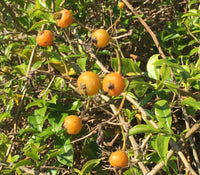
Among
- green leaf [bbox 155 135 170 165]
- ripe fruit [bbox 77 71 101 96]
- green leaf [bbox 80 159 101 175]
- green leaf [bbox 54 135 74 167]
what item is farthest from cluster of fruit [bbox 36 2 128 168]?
green leaf [bbox 54 135 74 167]

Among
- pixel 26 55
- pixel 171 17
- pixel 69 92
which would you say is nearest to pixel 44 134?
pixel 69 92

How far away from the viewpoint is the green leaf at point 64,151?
1.42 meters

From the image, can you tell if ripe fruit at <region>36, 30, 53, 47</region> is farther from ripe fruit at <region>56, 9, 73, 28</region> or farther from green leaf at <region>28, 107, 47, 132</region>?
green leaf at <region>28, 107, 47, 132</region>

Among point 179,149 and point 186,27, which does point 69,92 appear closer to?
point 179,149

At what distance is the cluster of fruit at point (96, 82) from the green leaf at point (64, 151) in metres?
0.38

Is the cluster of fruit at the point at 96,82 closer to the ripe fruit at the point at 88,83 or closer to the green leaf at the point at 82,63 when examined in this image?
the ripe fruit at the point at 88,83

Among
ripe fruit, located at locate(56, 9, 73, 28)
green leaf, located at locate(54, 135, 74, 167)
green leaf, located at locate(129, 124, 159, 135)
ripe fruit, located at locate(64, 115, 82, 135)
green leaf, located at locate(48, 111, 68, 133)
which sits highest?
ripe fruit, located at locate(56, 9, 73, 28)

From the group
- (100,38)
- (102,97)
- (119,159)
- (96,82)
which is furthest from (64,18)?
(119,159)

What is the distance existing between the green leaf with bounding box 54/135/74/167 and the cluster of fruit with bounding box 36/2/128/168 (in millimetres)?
378

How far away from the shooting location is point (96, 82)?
0.85m

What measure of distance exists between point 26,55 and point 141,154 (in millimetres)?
1188

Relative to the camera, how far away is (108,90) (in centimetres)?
84

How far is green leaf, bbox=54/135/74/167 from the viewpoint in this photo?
142cm

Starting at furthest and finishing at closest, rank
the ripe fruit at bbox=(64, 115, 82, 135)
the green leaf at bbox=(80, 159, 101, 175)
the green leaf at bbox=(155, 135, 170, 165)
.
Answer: the green leaf at bbox=(80, 159, 101, 175) < the ripe fruit at bbox=(64, 115, 82, 135) < the green leaf at bbox=(155, 135, 170, 165)
